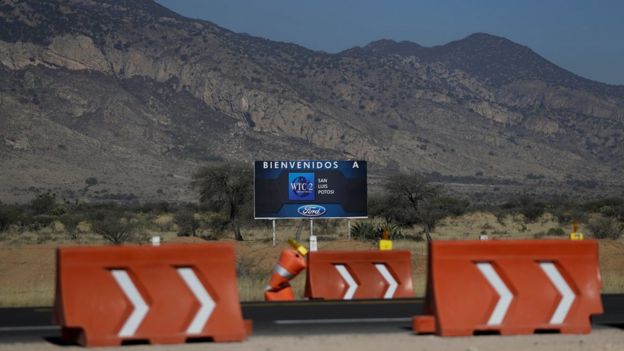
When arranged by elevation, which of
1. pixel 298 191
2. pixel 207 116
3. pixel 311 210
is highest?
pixel 207 116

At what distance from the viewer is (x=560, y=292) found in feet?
44.5

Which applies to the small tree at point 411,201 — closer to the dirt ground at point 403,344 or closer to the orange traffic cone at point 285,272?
the orange traffic cone at point 285,272

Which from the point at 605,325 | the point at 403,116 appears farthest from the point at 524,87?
the point at 605,325

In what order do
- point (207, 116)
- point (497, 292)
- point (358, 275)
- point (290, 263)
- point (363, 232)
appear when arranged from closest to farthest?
point (497, 292) → point (290, 263) → point (358, 275) → point (363, 232) → point (207, 116)

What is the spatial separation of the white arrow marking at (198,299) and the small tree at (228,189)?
133 feet

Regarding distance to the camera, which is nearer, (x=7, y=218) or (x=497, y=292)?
(x=497, y=292)

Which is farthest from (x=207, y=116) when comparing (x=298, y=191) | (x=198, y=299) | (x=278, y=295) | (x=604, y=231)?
(x=198, y=299)

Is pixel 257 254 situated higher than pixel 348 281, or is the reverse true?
pixel 348 281

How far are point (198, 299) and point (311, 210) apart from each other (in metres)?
28.0

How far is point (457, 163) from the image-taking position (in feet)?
424

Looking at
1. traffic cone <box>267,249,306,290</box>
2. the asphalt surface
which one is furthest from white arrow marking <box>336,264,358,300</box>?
traffic cone <box>267,249,306,290</box>

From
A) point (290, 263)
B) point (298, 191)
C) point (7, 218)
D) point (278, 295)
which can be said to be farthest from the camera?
point (7, 218)

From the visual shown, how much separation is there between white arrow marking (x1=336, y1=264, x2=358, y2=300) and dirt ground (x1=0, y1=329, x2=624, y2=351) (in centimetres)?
494

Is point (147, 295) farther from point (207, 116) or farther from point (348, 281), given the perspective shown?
point (207, 116)
